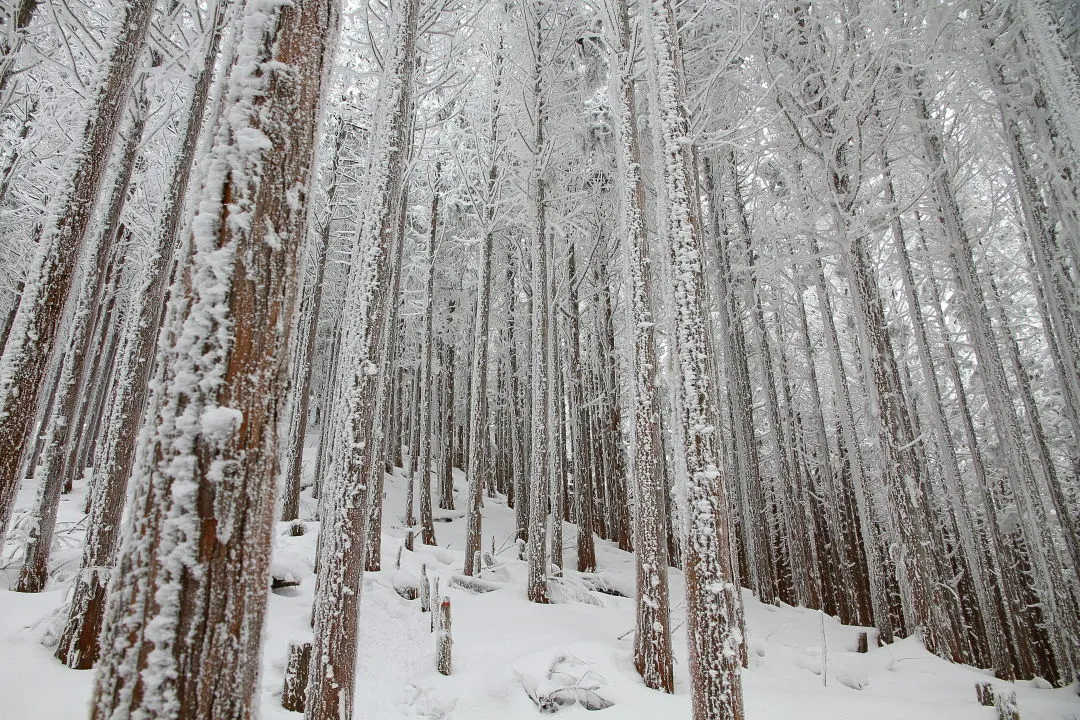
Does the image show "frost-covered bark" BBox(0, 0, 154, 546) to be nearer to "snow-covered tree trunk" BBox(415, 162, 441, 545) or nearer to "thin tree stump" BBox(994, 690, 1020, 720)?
"snow-covered tree trunk" BBox(415, 162, 441, 545)

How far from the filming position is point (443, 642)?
5.43 meters

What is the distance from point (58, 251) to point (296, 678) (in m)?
4.13

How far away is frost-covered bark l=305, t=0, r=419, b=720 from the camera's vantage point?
12.4 ft

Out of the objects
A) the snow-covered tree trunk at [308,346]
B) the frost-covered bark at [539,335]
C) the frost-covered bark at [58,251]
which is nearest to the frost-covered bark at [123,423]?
the frost-covered bark at [58,251]

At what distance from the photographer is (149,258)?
495cm

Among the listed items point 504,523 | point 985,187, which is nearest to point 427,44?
point 504,523

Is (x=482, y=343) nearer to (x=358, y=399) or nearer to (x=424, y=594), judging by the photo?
(x=424, y=594)

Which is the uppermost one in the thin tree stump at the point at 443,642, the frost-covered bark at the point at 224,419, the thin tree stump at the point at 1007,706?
the frost-covered bark at the point at 224,419

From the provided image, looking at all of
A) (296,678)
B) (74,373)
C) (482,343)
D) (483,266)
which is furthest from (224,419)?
(483,266)

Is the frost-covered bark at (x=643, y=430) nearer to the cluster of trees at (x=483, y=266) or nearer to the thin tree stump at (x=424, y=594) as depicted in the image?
the cluster of trees at (x=483, y=266)

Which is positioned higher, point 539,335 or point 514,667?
point 539,335

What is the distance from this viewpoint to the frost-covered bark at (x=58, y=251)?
3.62 metres

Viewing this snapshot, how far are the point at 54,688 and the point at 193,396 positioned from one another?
12.9 feet

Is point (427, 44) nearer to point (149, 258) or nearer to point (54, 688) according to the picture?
point (149, 258)
